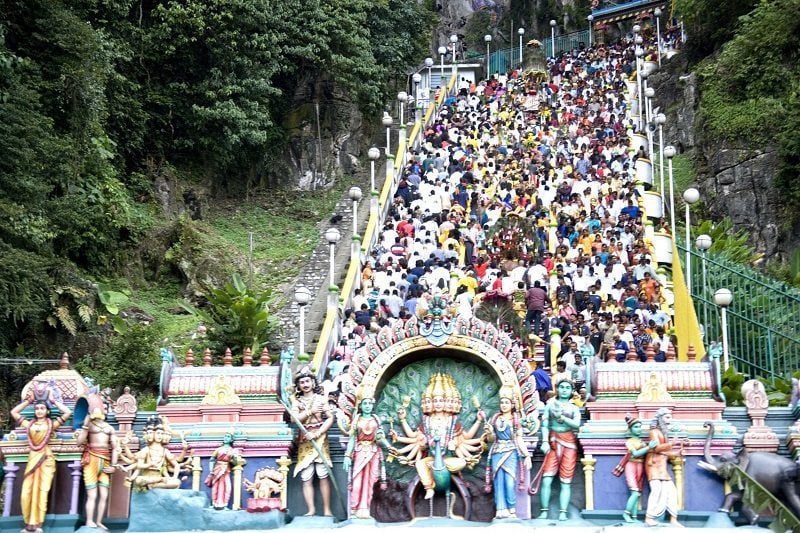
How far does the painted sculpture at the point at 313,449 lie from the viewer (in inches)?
632

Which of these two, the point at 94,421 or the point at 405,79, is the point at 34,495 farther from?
the point at 405,79

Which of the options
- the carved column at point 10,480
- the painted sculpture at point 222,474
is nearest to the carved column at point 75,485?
the carved column at point 10,480

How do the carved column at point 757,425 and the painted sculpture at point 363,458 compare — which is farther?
the painted sculpture at point 363,458

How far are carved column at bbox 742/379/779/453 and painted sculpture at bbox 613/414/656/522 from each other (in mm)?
1239

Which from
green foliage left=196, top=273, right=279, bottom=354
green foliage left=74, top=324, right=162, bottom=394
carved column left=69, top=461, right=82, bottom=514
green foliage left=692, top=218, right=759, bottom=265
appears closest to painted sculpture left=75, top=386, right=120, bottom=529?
carved column left=69, top=461, right=82, bottom=514

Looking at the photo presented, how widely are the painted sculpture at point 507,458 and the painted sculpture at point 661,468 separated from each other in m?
1.48

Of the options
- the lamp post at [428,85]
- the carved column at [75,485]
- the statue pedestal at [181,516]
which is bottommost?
the statue pedestal at [181,516]

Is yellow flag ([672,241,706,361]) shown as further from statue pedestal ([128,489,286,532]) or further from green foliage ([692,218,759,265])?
statue pedestal ([128,489,286,532])

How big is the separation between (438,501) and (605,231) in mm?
14500

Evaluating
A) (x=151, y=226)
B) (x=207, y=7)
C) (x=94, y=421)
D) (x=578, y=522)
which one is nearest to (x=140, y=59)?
(x=207, y=7)

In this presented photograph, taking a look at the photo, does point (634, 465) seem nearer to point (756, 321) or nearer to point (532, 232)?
point (756, 321)

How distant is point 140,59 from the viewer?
1487 inches

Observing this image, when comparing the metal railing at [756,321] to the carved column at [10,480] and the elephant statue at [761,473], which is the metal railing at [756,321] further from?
the carved column at [10,480]

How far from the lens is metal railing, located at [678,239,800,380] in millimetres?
23797
